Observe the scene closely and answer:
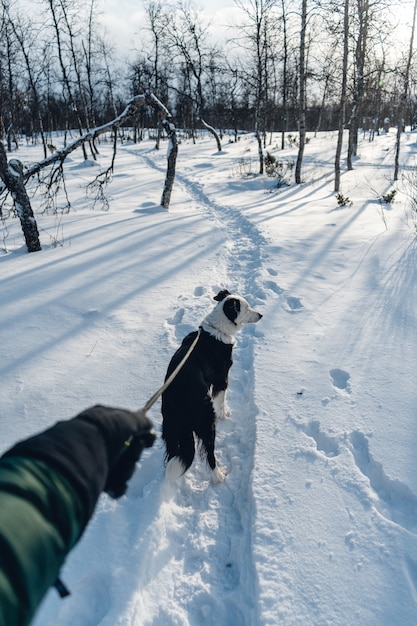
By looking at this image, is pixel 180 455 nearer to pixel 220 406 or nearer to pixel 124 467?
pixel 220 406

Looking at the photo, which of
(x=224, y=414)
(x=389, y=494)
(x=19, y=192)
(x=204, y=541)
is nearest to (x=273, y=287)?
(x=224, y=414)

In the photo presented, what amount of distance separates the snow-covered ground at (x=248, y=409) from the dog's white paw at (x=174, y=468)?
0.50 feet

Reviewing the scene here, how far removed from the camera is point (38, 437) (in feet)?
3.04

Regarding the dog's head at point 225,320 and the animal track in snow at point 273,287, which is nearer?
the dog's head at point 225,320

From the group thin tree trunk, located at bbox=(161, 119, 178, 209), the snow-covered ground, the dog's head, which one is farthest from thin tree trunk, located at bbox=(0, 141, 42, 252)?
the dog's head

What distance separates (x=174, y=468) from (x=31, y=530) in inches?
74.0

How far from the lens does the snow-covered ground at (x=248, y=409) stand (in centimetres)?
197

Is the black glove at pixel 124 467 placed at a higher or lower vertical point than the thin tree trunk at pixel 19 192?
lower

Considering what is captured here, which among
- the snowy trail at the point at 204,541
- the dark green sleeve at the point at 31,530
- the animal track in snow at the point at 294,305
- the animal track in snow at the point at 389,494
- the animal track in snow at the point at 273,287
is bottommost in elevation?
the snowy trail at the point at 204,541

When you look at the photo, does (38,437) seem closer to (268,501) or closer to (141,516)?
(141,516)

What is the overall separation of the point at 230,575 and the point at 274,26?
2002cm

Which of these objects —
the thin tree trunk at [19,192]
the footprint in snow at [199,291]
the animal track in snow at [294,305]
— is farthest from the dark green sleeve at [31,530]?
the thin tree trunk at [19,192]

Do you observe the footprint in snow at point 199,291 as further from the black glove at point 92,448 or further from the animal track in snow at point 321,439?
the black glove at point 92,448

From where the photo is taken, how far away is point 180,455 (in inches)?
98.6
